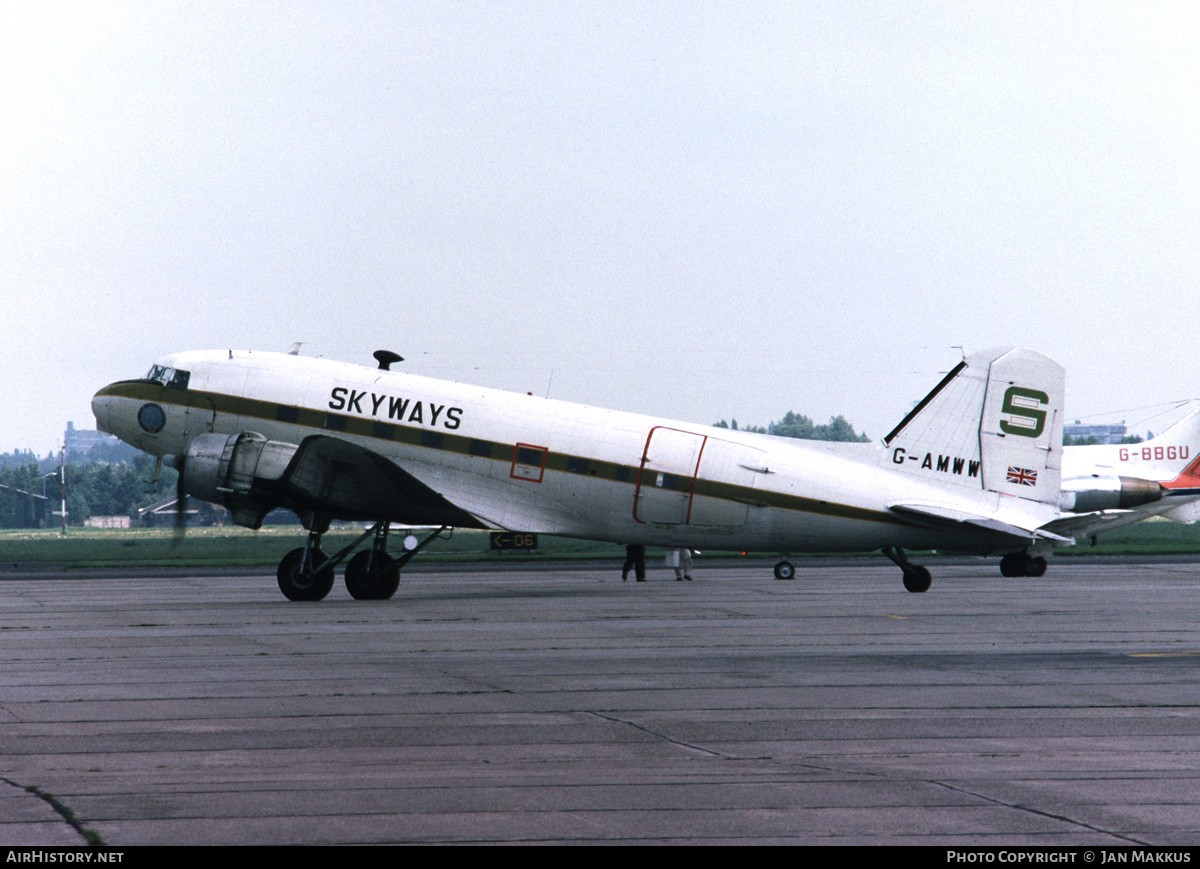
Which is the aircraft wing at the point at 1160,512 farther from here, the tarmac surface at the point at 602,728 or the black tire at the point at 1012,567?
the tarmac surface at the point at 602,728

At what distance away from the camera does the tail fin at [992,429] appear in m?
26.1

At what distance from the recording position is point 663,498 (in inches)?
1046

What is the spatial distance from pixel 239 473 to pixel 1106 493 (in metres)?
38.2

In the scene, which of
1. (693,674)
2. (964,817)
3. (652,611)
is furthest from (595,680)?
(652,611)

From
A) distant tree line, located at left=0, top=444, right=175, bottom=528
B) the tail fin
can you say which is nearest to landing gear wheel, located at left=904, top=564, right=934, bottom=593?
the tail fin

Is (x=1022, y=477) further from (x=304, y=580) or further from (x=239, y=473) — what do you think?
(x=239, y=473)

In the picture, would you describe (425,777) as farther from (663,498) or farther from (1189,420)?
(1189,420)

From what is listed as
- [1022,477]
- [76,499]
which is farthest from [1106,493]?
[76,499]

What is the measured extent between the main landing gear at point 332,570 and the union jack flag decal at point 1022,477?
1252cm

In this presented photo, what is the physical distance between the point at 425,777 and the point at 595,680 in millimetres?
5410

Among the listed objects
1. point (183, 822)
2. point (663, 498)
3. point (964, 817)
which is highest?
point (663, 498)

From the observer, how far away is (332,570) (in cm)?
2625

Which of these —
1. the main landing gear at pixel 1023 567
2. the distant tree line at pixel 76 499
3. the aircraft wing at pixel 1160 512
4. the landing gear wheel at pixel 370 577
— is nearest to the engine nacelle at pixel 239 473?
the landing gear wheel at pixel 370 577

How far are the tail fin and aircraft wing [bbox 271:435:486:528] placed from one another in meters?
9.96
